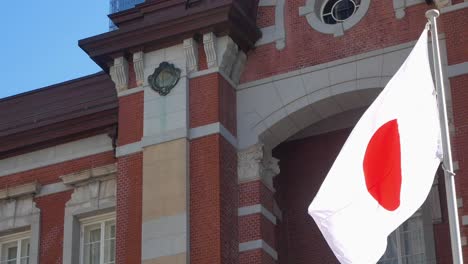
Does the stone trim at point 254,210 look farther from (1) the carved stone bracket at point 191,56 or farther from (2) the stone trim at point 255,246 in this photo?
(1) the carved stone bracket at point 191,56

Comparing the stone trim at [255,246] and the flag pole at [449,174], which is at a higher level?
the stone trim at [255,246]

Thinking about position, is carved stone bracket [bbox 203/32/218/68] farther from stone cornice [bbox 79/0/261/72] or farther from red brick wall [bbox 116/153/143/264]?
red brick wall [bbox 116/153/143/264]

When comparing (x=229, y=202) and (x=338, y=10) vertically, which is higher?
(x=338, y=10)

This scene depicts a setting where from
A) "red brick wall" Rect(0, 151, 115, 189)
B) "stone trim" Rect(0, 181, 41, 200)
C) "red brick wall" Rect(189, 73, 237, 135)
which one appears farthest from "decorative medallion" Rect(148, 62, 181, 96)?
"stone trim" Rect(0, 181, 41, 200)

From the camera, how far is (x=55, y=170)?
94.6 feet

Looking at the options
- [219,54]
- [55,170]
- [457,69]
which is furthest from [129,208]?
[457,69]

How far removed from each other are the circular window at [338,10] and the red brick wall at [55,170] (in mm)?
5687

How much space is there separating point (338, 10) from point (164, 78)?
12.9 feet

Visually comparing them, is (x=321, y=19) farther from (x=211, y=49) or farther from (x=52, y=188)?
(x=52, y=188)

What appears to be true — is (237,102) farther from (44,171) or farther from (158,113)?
(44,171)

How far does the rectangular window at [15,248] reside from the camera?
2869 cm

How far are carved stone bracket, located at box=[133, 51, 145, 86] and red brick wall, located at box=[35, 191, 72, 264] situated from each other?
325cm

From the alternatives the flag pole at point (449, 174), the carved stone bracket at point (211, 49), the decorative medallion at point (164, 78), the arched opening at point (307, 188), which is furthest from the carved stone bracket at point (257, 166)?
the flag pole at point (449, 174)

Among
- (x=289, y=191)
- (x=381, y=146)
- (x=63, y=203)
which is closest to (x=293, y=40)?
(x=289, y=191)
